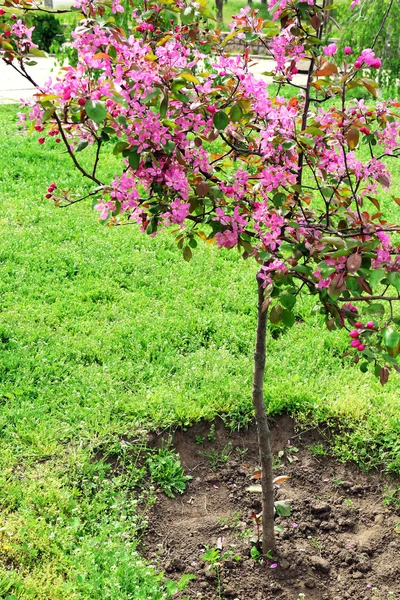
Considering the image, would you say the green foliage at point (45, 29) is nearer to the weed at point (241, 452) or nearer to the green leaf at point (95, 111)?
the weed at point (241, 452)

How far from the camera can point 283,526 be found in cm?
291

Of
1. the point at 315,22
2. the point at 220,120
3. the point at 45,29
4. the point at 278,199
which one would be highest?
the point at 315,22

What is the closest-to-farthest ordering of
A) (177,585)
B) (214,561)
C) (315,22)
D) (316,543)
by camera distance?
1. (315,22)
2. (177,585)
3. (214,561)
4. (316,543)

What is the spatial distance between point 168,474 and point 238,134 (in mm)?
1688

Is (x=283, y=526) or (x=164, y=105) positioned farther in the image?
(x=283, y=526)

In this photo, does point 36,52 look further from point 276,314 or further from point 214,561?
point 214,561

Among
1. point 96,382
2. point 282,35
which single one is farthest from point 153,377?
point 282,35

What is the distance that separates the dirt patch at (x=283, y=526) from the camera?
8.63ft

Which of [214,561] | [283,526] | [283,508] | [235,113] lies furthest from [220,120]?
[283,526]

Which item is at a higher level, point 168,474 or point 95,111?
point 95,111

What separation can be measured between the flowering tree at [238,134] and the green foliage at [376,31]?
312 inches

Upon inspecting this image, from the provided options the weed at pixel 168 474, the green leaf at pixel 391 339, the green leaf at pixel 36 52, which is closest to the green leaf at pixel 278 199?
the green leaf at pixel 391 339

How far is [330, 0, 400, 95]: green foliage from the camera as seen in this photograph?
9.58 meters

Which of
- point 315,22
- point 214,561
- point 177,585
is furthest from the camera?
point 214,561
